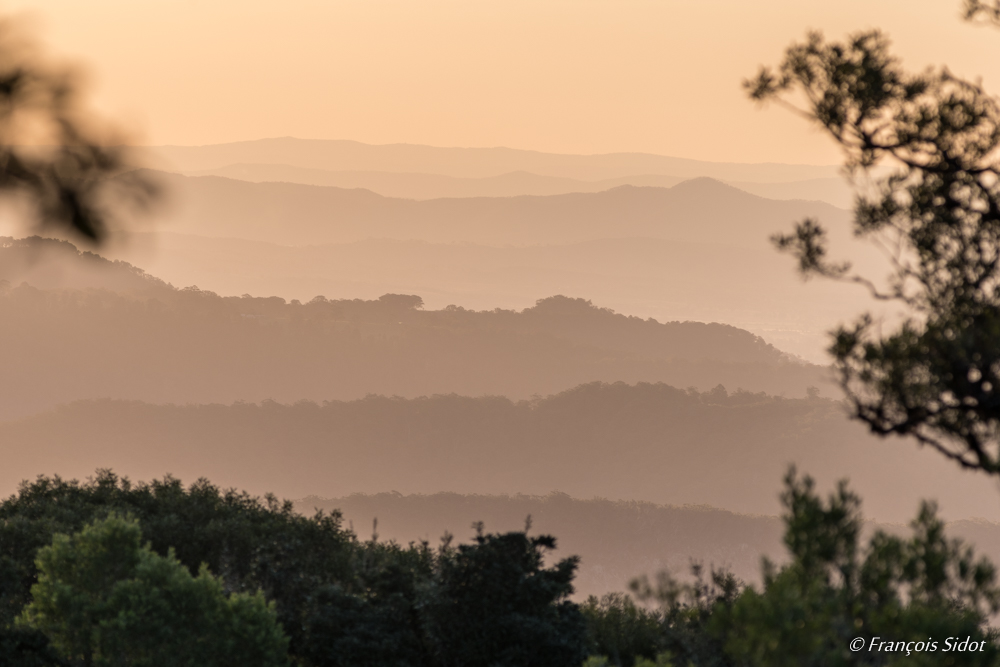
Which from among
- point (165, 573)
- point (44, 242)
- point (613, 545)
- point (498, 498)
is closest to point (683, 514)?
point (613, 545)

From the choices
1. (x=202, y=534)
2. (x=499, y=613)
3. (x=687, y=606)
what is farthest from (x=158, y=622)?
(x=687, y=606)

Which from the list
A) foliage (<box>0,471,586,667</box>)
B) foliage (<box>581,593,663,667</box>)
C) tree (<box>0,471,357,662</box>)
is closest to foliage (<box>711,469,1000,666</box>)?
foliage (<box>0,471,586,667</box>)

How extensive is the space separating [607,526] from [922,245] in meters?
149

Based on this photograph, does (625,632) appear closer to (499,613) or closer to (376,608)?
(499,613)

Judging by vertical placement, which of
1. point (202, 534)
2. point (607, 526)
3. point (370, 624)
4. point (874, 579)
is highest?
point (607, 526)

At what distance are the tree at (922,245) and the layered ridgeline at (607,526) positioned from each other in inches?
5224

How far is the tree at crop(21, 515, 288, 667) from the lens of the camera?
1859 cm

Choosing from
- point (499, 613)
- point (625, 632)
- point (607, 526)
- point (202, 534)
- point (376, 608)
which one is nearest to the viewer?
point (499, 613)

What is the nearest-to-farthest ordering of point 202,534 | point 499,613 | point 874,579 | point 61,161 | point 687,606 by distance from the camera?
point 61,161, point 874,579, point 499,613, point 687,606, point 202,534

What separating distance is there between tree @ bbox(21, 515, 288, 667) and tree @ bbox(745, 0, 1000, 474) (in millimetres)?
12666

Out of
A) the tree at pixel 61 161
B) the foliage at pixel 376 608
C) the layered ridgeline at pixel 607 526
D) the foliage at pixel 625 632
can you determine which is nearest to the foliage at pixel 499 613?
the foliage at pixel 376 608

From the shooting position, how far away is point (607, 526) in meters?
156

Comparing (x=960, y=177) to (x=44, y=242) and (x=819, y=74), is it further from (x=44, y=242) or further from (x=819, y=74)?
(x=44, y=242)

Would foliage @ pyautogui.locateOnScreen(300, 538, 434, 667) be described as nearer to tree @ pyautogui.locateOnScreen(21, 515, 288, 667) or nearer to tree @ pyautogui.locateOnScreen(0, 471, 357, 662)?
tree @ pyautogui.locateOnScreen(21, 515, 288, 667)
